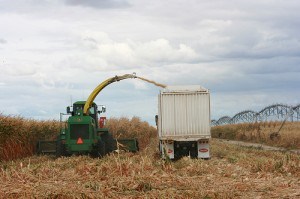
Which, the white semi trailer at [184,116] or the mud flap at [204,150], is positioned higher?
the white semi trailer at [184,116]

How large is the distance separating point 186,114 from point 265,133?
31.9 m

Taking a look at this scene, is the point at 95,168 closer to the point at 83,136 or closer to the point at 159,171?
the point at 159,171

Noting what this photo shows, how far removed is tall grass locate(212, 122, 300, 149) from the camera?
138ft

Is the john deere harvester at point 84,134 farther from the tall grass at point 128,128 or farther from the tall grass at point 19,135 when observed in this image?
the tall grass at point 128,128

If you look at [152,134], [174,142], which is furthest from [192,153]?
[152,134]

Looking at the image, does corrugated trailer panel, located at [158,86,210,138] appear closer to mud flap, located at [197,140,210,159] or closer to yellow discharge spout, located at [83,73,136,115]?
mud flap, located at [197,140,210,159]

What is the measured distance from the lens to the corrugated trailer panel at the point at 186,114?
21.9 metres

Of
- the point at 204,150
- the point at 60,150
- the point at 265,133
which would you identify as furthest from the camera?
the point at 265,133

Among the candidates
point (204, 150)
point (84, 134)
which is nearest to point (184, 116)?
point (204, 150)

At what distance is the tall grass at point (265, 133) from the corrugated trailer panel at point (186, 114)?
69.8ft

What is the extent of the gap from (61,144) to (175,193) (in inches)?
628

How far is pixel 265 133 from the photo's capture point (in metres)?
51.7

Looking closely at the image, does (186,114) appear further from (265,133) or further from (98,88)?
(265,133)

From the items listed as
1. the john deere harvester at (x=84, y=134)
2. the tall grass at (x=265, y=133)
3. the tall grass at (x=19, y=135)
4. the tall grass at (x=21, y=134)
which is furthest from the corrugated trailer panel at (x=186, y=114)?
the tall grass at (x=265, y=133)
